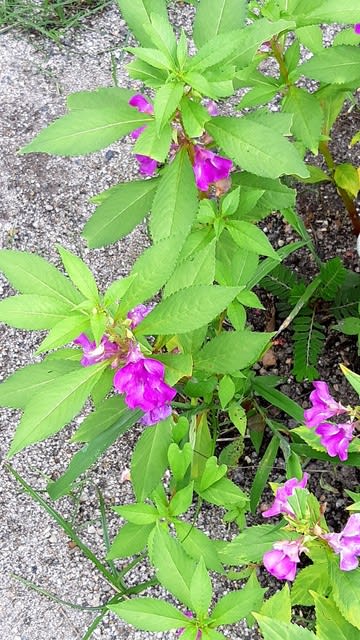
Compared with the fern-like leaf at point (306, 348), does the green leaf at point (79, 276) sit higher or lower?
higher

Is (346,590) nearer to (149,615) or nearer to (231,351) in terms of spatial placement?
(149,615)

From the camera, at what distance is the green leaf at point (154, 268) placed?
1182 millimetres

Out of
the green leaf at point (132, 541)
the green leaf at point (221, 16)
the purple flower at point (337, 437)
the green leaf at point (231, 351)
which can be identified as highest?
the green leaf at point (221, 16)

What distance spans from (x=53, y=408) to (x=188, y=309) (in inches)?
9.9

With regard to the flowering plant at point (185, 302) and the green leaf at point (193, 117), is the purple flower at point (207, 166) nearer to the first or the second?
the flowering plant at point (185, 302)

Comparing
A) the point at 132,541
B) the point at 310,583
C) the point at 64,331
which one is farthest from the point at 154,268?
the point at 310,583

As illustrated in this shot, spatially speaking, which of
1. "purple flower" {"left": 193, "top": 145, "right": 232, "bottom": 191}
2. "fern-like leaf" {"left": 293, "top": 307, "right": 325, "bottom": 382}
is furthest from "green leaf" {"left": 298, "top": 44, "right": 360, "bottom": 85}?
"fern-like leaf" {"left": 293, "top": 307, "right": 325, "bottom": 382}

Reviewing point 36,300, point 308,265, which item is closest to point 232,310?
point 36,300

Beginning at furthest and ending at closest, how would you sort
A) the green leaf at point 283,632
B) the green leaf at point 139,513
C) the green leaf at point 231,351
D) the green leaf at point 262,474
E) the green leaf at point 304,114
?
the green leaf at point 262,474, the green leaf at point 304,114, the green leaf at point 139,513, the green leaf at point 231,351, the green leaf at point 283,632

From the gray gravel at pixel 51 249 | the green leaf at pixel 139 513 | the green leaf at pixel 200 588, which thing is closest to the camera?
the green leaf at pixel 200 588

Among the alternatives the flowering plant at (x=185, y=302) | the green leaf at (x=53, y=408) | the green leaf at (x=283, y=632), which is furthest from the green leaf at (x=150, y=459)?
the green leaf at (x=283, y=632)

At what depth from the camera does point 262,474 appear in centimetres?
179

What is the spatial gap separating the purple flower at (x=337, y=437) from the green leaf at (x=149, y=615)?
1.52 feet

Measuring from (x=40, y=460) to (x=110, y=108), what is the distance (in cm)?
105
